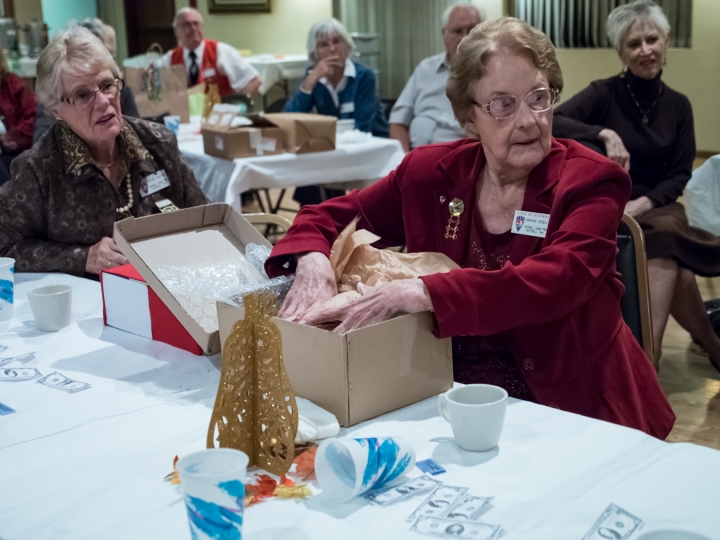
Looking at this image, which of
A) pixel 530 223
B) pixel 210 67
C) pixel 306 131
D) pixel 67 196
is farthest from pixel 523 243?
pixel 210 67

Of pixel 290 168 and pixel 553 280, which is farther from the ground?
pixel 553 280

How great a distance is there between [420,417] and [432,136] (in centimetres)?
379

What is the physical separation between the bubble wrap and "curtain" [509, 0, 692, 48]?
6.88m

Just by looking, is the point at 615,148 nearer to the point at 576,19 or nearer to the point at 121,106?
the point at 121,106

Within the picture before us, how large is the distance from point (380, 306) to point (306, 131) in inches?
113

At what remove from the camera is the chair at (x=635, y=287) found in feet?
6.03

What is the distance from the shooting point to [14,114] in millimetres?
5516

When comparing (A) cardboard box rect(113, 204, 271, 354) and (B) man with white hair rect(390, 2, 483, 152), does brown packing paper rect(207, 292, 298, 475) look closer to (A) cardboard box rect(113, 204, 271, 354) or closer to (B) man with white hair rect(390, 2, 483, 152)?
(A) cardboard box rect(113, 204, 271, 354)

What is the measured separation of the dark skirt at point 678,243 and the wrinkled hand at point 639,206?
0.07ft

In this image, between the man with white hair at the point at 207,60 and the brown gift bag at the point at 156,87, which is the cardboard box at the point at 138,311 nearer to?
the brown gift bag at the point at 156,87

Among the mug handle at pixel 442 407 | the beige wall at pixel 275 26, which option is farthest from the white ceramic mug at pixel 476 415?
the beige wall at pixel 275 26

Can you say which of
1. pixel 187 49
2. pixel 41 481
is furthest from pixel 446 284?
pixel 187 49

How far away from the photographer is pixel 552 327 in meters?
1.60

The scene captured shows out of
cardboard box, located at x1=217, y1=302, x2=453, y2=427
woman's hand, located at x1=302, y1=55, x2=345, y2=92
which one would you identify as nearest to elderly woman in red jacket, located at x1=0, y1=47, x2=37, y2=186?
woman's hand, located at x1=302, y1=55, x2=345, y2=92
